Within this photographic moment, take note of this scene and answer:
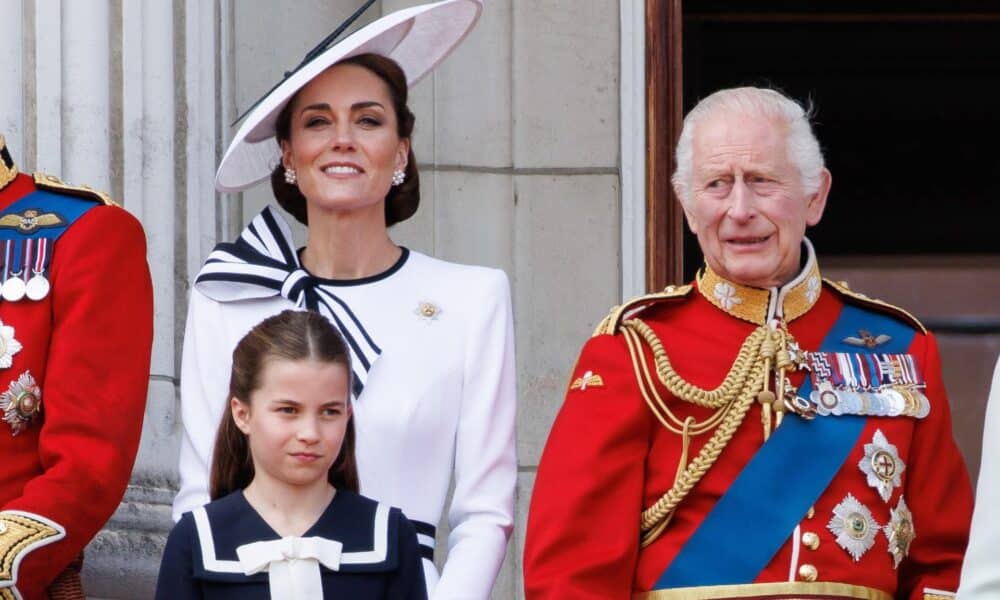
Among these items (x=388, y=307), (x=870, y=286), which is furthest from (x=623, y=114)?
(x=388, y=307)

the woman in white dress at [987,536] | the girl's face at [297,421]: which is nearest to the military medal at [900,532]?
the girl's face at [297,421]

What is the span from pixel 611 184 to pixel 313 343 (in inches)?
81.4

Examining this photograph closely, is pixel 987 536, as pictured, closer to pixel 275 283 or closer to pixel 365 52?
pixel 275 283

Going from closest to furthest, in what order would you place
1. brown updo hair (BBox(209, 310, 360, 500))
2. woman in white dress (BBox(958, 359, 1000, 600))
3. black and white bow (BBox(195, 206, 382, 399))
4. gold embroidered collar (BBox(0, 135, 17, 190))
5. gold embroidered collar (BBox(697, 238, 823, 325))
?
1. woman in white dress (BBox(958, 359, 1000, 600))
2. brown updo hair (BBox(209, 310, 360, 500))
3. gold embroidered collar (BBox(697, 238, 823, 325))
4. black and white bow (BBox(195, 206, 382, 399))
5. gold embroidered collar (BBox(0, 135, 17, 190))

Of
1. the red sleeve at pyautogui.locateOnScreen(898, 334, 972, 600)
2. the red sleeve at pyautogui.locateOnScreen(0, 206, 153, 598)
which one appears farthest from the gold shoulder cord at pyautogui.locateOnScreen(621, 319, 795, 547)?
the red sleeve at pyautogui.locateOnScreen(0, 206, 153, 598)

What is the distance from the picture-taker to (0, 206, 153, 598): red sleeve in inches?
179

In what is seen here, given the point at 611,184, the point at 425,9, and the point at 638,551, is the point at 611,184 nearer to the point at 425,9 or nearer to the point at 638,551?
the point at 425,9

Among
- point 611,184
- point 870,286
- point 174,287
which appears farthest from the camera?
point 870,286

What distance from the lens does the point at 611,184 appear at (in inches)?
249

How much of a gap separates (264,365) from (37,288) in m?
0.57

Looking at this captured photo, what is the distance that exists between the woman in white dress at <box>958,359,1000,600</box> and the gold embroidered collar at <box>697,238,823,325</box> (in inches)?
56.9

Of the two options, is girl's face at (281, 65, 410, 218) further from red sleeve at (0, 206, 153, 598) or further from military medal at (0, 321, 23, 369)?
military medal at (0, 321, 23, 369)

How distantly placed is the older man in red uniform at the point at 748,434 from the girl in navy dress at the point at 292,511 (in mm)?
288

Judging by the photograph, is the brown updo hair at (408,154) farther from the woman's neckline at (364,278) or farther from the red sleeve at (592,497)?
the red sleeve at (592,497)
